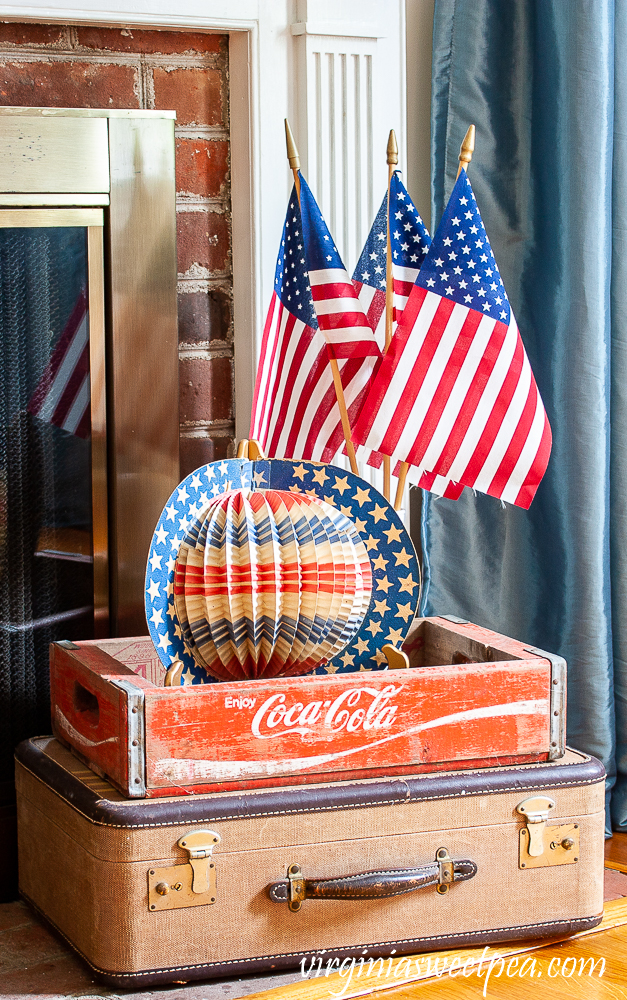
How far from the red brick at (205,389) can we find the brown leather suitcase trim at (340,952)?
2.13ft

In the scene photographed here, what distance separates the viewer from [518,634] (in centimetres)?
175

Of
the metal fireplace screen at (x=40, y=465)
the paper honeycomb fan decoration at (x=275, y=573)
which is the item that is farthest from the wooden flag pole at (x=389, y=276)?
the metal fireplace screen at (x=40, y=465)

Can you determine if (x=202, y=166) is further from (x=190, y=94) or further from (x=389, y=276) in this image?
(x=389, y=276)

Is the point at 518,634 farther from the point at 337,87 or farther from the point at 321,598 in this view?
the point at 337,87

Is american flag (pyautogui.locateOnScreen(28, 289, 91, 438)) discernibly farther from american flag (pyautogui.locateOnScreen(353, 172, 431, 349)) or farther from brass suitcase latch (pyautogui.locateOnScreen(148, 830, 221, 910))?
brass suitcase latch (pyautogui.locateOnScreen(148, 830, 221, 910))

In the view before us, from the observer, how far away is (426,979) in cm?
113

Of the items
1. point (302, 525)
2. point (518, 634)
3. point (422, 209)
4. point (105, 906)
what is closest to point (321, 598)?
point (302, 525)

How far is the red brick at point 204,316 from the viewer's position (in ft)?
5.06


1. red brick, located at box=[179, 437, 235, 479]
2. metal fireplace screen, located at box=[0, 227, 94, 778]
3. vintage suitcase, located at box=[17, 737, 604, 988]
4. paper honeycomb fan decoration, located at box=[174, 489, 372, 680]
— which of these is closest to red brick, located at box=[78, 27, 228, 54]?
metal fireplace screen, located at box=[0, 227, 94, 778]

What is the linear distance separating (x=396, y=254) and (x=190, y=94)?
33 centimetres

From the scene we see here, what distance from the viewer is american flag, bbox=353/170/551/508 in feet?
4.55

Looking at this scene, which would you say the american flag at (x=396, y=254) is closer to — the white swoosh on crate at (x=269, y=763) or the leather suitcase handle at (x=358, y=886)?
the white swoosh on crate at (x=269, y=763)

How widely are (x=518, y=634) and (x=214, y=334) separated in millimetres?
624

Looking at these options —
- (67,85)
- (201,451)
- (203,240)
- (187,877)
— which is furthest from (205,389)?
(187,877)
